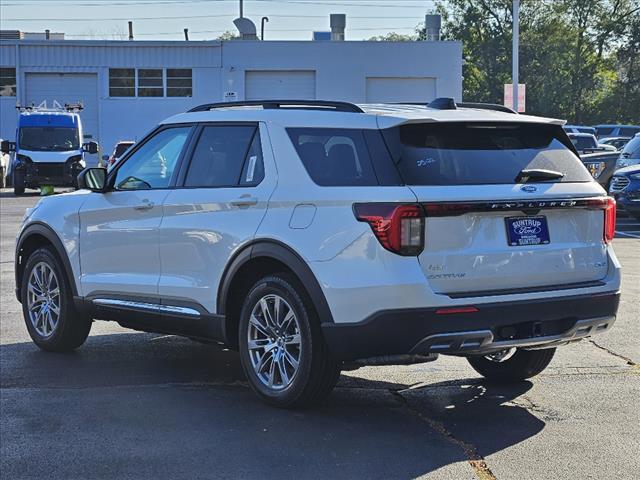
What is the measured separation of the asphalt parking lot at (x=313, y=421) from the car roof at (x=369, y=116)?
5.70 feet

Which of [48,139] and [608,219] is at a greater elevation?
[48,139]

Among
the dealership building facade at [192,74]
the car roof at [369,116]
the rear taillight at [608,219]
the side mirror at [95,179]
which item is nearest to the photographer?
the car roof at [369,116]

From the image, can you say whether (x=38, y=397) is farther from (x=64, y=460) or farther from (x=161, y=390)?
(x=64, y=460)

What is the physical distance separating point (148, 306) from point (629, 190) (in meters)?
14.8

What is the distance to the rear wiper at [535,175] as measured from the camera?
5852 millimetres

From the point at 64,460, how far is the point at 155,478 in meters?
0.60

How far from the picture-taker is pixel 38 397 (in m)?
6.57

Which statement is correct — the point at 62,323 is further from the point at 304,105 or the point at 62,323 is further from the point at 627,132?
the point at 627,132

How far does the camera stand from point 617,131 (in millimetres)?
45000

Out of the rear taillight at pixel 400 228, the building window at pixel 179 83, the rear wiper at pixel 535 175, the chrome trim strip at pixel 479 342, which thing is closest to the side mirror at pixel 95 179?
the rear taillight at pixel 400 228

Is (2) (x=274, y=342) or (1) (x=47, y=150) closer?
(2) (x=274, y=342)

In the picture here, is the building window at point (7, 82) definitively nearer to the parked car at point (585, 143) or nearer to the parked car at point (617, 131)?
the parked car at point (585, 143)

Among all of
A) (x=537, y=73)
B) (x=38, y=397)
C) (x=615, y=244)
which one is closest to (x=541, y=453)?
(x=38, y=397)

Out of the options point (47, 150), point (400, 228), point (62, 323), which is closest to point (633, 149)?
point (62, 323)
